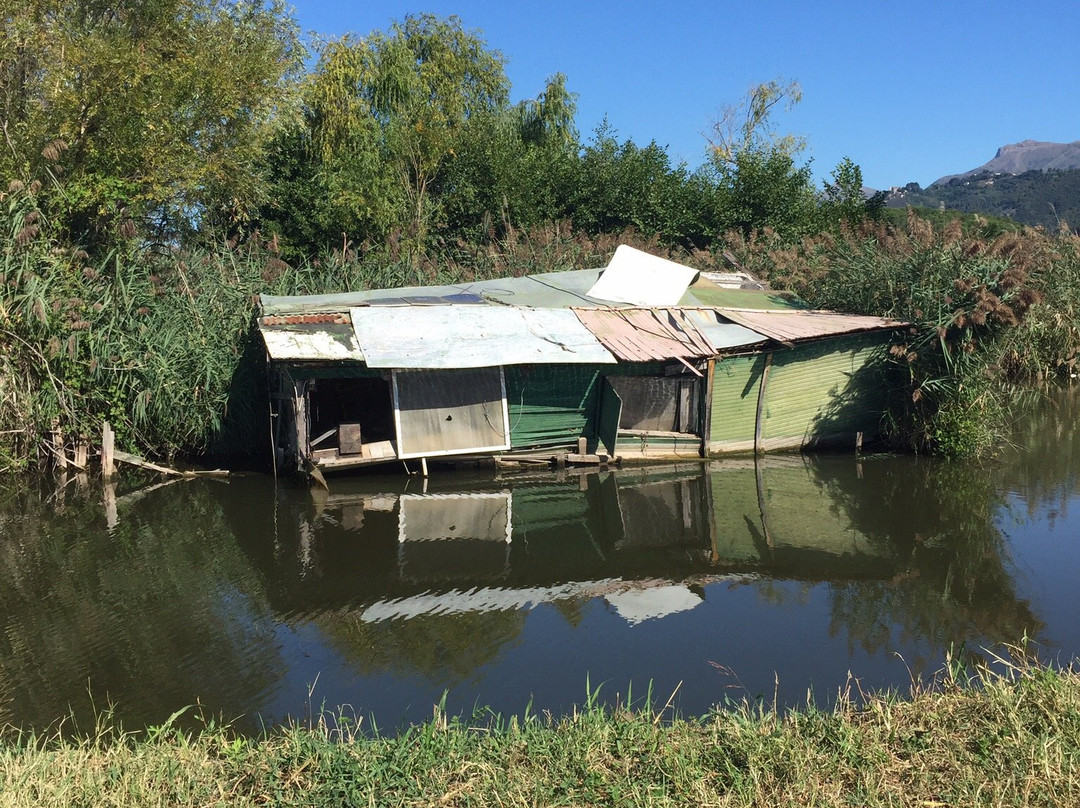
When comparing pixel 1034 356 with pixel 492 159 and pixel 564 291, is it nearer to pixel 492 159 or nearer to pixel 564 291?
pixel 564 291

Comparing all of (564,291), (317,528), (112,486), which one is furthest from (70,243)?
(564,291)

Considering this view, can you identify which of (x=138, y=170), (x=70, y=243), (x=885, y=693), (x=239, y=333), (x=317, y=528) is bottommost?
(x=885, y=693)

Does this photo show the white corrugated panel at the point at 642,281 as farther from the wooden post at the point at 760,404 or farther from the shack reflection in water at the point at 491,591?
the shack reflection in water at the point at 491,591

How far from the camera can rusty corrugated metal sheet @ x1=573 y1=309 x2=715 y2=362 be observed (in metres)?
11.7

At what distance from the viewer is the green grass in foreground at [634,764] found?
4086 millimetres

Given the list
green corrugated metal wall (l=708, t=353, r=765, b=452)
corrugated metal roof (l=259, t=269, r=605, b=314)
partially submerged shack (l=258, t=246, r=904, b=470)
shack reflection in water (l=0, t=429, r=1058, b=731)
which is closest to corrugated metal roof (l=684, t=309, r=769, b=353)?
partially submerged shack (l=258, t=246, r=904, b=470)

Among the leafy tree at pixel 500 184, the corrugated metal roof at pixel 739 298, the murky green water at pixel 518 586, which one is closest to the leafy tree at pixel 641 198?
the leafy tree at pixel 500 184

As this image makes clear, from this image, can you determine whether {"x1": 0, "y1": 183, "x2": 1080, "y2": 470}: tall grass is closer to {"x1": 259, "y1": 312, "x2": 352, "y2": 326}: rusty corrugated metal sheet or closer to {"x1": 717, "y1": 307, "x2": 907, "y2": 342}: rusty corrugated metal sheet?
{"x1": 717, "y1": 307, "x2": 907, "y2": 342}: rusty corrugated metal sheet

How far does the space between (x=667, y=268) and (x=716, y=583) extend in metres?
6.78

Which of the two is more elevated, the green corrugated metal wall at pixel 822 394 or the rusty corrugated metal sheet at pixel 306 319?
the rusty corrugated metal sheet at pixel 306 319

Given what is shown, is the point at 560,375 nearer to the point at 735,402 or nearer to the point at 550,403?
the point at 550,403

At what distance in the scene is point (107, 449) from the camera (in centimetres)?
1149

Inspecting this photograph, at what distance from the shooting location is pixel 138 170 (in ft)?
41.0

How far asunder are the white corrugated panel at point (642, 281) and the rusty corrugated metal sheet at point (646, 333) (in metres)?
0.40
